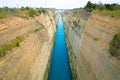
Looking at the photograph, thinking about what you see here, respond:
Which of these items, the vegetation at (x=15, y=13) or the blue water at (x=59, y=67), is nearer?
the vegetation at (x=15, y=13)

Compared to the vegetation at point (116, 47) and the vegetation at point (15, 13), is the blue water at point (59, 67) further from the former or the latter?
the vegetation at point (116, 47)

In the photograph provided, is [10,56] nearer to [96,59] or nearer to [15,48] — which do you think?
[15,48]

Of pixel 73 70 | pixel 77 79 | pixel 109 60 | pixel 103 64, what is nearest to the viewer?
pixel 109 60

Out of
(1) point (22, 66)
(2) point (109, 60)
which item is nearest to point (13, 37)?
(1) point (22, 66)

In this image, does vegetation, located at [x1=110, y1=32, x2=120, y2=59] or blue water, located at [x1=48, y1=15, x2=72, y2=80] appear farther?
blue water, located at [x1=48, y1=15, x2=72, y2=80]

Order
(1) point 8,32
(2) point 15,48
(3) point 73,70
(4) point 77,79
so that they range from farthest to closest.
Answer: (3) point 73,70
(4) point 77,79
(1) point 8,32
(2) point 15,48

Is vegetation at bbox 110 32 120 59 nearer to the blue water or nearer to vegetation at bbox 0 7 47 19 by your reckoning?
the blue water

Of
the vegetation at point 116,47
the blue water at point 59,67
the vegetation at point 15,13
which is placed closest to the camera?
the vegetation at point 116,47

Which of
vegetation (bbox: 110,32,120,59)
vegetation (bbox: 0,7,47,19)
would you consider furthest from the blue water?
vegetation (bbox: 110,32,120,59)

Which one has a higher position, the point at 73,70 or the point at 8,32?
the point at 8,32

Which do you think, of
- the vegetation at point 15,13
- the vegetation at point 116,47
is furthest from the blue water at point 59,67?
the vegetation at point 116,47

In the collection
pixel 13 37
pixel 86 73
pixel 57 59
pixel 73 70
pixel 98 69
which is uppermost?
pixel 13 37
